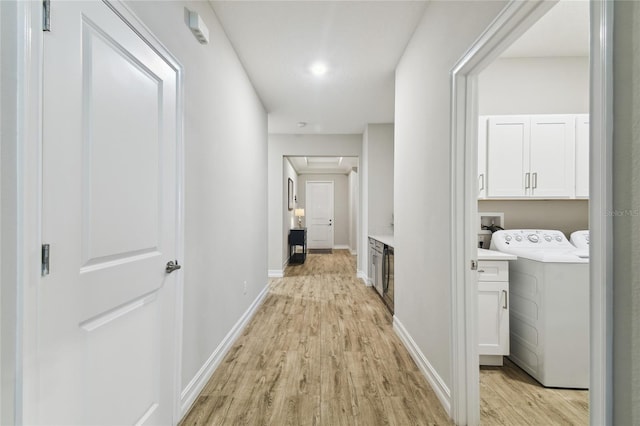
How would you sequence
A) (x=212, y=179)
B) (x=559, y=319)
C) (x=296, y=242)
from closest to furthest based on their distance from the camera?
(x=559, y=319) < (x=212, y=179) < (x=296, y=242)

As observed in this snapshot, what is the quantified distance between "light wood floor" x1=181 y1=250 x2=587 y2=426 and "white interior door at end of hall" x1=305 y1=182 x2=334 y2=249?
21.7 feet

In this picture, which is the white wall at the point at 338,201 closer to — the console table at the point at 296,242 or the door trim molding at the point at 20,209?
the console table at the point at 296,242

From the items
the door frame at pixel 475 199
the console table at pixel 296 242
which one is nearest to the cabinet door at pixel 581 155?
the door frame at pixel 475 199

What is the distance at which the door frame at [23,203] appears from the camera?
770 mm

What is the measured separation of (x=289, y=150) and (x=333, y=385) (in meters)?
4.39

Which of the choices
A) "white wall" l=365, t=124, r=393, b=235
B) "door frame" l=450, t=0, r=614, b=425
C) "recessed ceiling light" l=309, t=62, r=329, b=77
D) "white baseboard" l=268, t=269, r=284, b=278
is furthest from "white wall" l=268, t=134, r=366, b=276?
"door frame" l=450, t=0, r=614, b=425

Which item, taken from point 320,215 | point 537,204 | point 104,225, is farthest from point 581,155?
point 320,215

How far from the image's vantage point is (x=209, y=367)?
210 centimetres

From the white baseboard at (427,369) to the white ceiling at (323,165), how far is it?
552 centimetres

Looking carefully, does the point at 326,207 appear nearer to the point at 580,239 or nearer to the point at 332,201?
the point at 332,201

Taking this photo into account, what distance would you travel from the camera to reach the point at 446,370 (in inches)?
70.8

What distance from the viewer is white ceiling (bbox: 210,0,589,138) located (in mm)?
2205

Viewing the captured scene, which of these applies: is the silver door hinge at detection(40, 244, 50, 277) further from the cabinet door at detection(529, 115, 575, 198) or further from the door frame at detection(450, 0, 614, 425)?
the cabinet door at detection(529, 115, 575, 198)

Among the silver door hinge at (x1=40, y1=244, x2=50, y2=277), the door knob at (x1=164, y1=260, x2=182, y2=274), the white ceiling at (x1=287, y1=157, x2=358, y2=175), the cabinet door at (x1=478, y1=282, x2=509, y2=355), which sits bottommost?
the cabinet door at (x1=478, y1=282, x2=509, y2=355)
